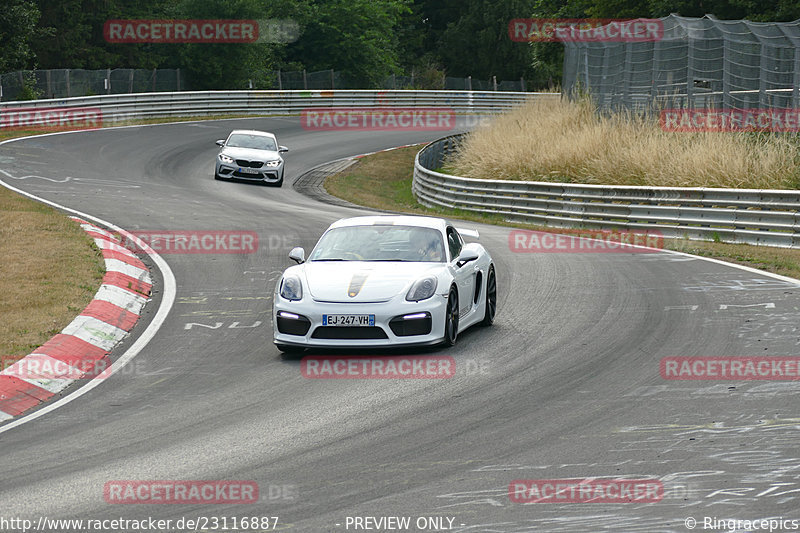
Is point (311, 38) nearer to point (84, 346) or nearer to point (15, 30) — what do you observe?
point (15, 30)

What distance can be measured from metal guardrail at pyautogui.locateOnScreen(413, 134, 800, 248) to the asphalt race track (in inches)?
191

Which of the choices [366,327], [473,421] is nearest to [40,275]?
[366,327]

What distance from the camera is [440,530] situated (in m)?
5.63

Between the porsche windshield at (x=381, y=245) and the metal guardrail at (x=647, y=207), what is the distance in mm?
9658

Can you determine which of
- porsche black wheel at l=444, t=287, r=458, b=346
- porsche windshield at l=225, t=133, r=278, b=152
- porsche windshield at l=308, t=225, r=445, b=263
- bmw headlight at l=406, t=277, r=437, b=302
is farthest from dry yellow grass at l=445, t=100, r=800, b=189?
bmw headlight at l=406, t=277, r=437, b=302

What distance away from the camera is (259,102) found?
51.3 meters

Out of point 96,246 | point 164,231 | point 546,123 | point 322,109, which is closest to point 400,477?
point 96,246

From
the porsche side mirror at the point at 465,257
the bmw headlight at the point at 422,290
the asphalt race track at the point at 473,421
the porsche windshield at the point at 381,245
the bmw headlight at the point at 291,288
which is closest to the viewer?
the asphalt race track at the point at 473,421

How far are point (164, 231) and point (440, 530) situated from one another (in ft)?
47.6

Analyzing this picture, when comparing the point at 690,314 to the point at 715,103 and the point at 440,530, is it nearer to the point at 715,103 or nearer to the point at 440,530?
the point at 440,530

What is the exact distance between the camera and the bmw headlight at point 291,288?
10266 millimetres

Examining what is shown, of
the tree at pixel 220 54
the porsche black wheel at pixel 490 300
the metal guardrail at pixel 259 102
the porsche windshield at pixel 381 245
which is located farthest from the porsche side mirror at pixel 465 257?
the tree at pixel 220 54

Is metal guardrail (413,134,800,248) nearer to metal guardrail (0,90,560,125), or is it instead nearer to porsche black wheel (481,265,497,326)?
porsche black wheel (481,265,497,326)

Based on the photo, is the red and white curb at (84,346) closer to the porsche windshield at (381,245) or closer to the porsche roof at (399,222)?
the porsche windshield at (381,245)
